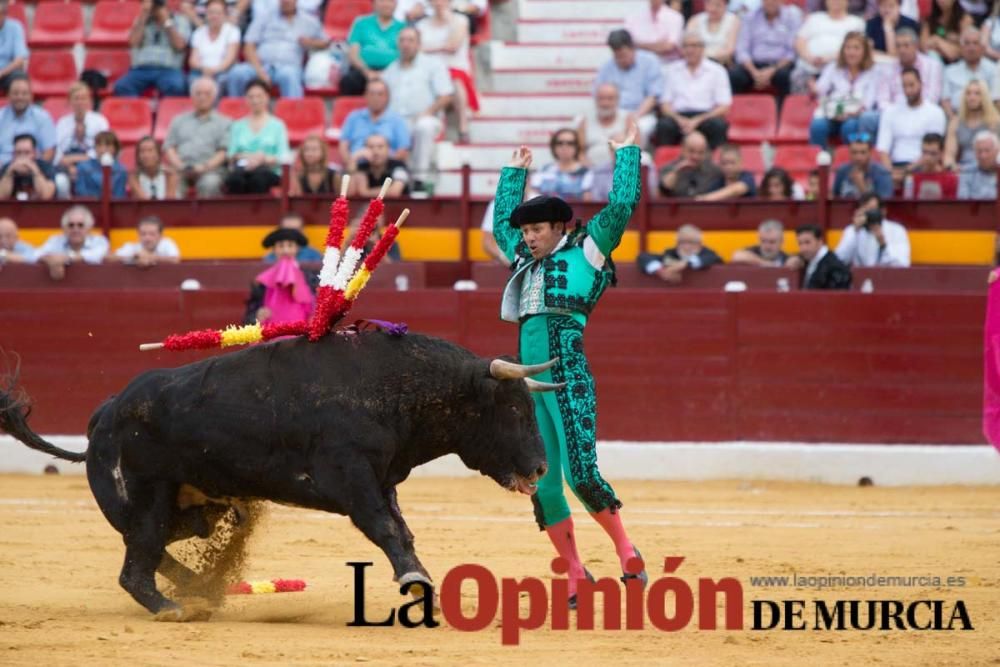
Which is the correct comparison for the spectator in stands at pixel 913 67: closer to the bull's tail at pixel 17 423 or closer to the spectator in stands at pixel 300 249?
the spectator in stands at pixel 300 249

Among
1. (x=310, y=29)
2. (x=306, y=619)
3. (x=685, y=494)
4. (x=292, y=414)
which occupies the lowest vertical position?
(x=685, y=494)

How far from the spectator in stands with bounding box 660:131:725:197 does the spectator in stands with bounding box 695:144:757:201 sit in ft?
0.14

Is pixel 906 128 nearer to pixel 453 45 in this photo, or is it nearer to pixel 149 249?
pixel 453 45

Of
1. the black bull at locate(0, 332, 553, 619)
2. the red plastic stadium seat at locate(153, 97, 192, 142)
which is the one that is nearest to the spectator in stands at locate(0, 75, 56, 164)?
the red plastic stadium seat at locate(153, 97, 192, 142)

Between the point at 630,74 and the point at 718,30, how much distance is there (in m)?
0.74

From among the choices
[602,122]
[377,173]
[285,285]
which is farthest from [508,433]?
[602,122]

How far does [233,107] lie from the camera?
12570mm

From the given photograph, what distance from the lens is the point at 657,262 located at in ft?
35.1

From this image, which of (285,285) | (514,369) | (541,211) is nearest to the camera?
(514,369)

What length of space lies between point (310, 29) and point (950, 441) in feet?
17.8

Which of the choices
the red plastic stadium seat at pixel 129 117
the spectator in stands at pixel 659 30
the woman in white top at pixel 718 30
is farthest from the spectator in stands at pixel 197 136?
the woman in white top at pixel 718 30

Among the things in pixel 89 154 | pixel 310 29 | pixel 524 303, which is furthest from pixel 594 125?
pixel 524 303

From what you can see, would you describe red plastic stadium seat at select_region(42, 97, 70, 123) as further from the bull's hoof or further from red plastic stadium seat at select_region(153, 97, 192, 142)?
the bull's hoof

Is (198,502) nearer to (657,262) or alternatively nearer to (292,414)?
(292,414)
